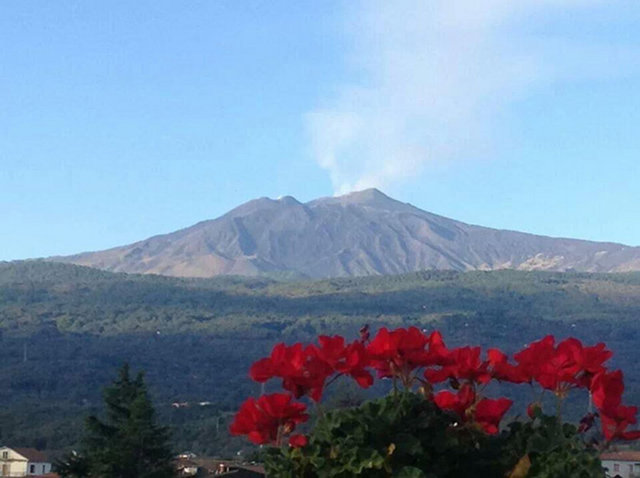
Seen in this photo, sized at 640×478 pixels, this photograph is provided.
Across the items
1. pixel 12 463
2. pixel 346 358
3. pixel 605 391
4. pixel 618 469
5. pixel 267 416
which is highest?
pixel 346 358

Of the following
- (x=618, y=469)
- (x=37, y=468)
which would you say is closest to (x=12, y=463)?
(x=37, y=468)

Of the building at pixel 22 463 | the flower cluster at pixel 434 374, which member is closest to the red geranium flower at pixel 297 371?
the flower cluster at pixel 434 374

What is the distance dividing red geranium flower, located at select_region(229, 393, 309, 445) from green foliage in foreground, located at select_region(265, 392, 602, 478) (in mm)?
93

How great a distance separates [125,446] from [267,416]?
25.1m

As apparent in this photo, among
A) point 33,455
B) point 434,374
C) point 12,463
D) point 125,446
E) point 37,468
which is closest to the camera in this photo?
point 434,374

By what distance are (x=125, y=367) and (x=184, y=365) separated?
130 meters

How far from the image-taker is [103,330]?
19812 cm

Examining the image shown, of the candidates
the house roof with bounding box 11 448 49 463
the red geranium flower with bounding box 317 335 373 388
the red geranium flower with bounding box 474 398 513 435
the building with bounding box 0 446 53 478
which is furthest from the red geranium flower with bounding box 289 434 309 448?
the house roof with bounding box 11 448 49 463

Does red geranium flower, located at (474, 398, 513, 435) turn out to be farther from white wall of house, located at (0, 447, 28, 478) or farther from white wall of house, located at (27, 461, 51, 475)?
white wall of house, located at (27, 461, 51, 475)

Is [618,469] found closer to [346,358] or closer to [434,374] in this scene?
[434,374]

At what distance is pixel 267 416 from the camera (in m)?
5.88

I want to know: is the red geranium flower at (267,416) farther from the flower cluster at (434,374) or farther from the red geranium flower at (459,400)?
the red geranium flower at (459,400)

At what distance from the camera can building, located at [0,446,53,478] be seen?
68731 mm

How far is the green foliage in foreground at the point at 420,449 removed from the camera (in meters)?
5.54
